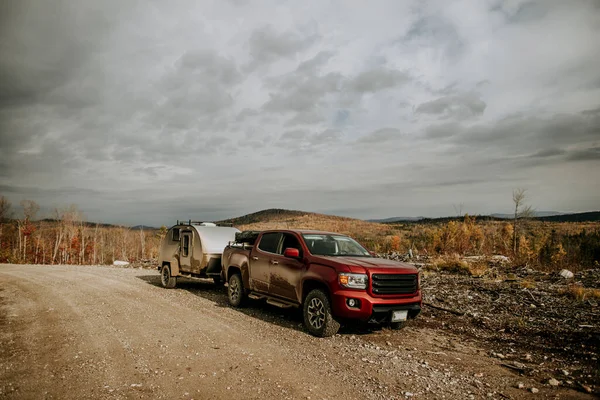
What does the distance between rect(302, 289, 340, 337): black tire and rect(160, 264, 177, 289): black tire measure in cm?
725

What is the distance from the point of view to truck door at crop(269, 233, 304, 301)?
7.68 m

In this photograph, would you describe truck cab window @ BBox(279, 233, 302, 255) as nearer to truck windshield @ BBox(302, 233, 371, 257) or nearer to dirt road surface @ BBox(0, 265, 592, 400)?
truck windshield @ BBox(302, 233, 371, 257)

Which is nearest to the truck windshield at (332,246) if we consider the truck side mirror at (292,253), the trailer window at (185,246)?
the truck side mirror at (292,253)

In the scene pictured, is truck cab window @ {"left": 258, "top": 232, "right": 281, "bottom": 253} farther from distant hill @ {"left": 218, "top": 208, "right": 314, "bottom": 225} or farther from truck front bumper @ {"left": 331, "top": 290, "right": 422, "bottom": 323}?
distant hill @ {"left": 218, "top": 208, "right": 314, "bottom": 225}

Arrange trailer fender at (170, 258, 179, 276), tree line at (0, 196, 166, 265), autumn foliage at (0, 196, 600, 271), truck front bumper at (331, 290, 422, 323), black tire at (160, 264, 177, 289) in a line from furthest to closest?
tree line at (0, 196, 166, 265), autumn foliage at (0, 196, 600, 271), black tire at (160, 264, 177, 289), trailer fender at (170, 258, 179, 276), truck front bumper at (331, 290, 422, 323)

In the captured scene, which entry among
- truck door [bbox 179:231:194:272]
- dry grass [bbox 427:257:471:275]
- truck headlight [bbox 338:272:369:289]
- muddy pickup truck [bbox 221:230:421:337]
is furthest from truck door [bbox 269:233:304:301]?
dry grass [bbox 427:257:471:275]

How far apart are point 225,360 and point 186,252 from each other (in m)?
7.48

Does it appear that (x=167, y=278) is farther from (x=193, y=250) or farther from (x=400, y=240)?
(x=400, y=240)

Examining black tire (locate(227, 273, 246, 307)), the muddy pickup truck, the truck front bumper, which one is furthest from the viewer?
black tire (locate(227, 273, 246, 307))

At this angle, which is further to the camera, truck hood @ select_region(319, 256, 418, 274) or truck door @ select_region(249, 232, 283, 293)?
truck door @ select_region(249, 232, 283, 293)

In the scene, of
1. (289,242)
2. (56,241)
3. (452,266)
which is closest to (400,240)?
(452,266)

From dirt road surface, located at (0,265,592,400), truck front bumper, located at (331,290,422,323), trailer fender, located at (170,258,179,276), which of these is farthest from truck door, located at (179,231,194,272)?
truck front bumper, located at (331,290,422,323)

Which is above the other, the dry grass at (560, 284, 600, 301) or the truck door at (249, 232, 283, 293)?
the truck door at (249, 232, 283, 293)

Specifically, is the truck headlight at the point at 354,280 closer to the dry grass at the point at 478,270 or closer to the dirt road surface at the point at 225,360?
the dirt road surface at the point at 225,360
